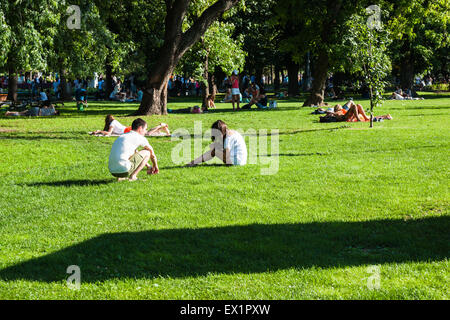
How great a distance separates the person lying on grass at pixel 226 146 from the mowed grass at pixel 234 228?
0.38 m

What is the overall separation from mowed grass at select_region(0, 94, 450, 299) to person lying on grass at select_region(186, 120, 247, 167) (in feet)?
1.26

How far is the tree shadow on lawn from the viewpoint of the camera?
5418 millimetres

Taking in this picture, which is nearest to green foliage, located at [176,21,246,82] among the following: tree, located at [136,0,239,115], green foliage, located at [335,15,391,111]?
tree, located at [136,0,239,115]

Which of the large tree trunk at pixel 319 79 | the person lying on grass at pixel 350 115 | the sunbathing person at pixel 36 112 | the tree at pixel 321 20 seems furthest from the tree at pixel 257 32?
the person lying on grass at pixel 350 115

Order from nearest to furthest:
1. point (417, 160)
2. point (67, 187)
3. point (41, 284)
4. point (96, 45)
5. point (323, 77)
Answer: point (41, 284), point (67, 187), point (417, 160), point (96, 45), point (323, 77)

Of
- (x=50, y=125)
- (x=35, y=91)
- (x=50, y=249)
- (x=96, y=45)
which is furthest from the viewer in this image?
(x=35, y=91)

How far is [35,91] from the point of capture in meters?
56.0

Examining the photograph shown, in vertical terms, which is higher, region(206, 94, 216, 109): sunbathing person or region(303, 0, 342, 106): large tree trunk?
region(303, 0, 342, 106): large tree trunk

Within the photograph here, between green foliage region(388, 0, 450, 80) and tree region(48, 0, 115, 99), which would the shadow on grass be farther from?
green foliage region(388, 0, 450, 80)

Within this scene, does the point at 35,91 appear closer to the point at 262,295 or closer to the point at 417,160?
the point at 417,160

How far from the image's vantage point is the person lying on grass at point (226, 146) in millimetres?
11344

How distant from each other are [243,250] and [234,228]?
0.87 metres

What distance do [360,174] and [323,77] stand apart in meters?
20.9
